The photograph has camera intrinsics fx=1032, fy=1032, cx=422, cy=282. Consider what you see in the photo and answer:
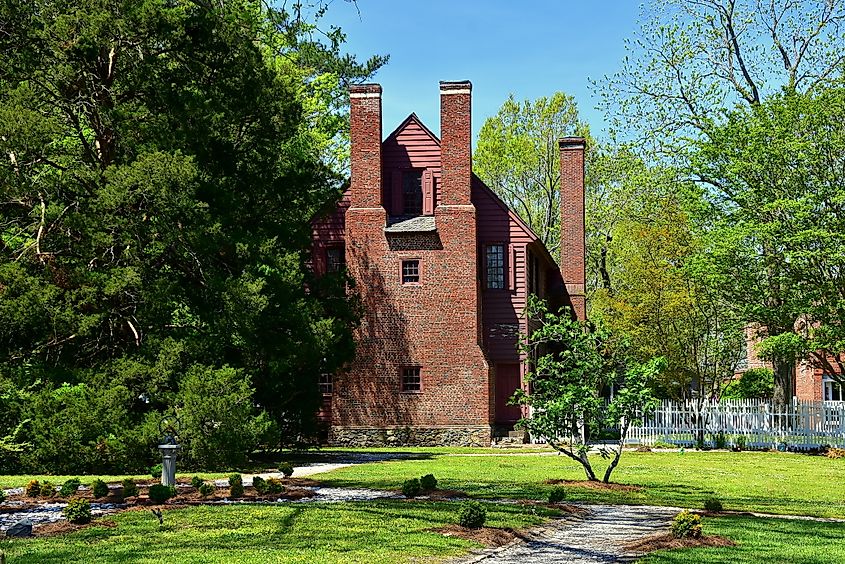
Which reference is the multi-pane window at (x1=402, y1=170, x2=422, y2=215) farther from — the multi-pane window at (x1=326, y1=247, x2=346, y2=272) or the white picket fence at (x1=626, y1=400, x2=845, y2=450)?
the white picket fence at (x1=626, y1=400, x2=845, y2=450)

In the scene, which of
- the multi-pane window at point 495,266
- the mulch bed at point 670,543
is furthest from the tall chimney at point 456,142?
the mulch bed at point 670,543

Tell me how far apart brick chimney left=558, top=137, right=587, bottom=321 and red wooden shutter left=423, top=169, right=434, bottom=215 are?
22.1 ft

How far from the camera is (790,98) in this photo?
1292 inches

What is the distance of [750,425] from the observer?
33.2 meters

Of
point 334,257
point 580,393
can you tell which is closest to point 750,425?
point 334,257

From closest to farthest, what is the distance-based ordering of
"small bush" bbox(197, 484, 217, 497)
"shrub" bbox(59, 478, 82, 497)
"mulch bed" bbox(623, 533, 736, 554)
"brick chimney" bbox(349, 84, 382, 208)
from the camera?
1. "mulch bed" bbox(623, 533, 736, 554)
2. "small bush" bbox(197, 484, 217, 497)
3. "shrub" bbox(59, 478, 82, 497)
4. "brick chimney" bbox(349, 84, 382, 208)

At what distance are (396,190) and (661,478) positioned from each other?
16547mm

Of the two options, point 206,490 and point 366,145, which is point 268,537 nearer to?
point 206,490

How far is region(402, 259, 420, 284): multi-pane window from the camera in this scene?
111 ft

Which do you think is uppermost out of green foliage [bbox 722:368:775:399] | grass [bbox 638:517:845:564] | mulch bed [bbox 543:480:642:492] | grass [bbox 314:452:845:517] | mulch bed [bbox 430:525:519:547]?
green foliage [bbox 722:368:775:399]

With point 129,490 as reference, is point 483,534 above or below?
below

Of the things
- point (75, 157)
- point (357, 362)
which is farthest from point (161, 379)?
point (357, 362)

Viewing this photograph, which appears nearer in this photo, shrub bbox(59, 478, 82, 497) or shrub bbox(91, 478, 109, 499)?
shrub bbox(91, 478, 109, 499)

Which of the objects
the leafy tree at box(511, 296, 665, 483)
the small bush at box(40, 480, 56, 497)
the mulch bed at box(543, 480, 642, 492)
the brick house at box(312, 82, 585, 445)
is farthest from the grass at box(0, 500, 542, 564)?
the brick house at box(312, 82, 585, 445)
